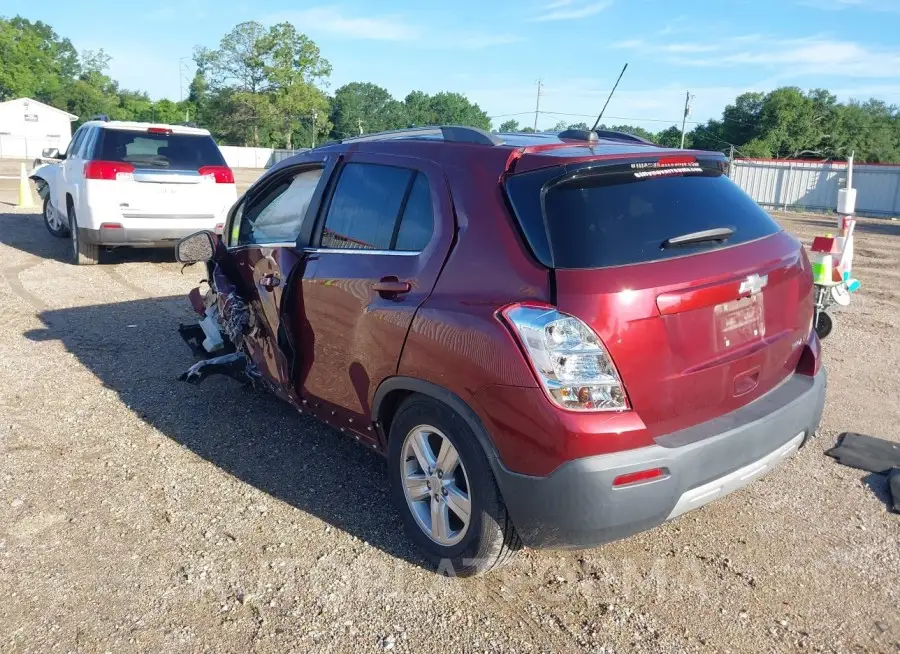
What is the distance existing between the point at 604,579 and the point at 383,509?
1.22 m

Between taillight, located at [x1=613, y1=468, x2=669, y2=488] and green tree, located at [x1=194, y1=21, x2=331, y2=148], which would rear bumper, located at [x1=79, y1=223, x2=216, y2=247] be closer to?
taillight, located at [x1=613, y1=468, x2=669, y2=488]

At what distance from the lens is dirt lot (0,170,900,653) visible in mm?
2953

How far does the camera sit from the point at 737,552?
3.51 m

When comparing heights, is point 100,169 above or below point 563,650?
above

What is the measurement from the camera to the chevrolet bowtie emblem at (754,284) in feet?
10.1

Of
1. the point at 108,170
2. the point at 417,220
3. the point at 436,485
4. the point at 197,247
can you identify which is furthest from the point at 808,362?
the point at 108,170

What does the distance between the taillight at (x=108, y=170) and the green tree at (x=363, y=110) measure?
267 ft

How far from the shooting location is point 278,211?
466 centimetres

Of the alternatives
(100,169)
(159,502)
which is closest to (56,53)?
(100,169)

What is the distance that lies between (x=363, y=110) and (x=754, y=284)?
10084 centimetres

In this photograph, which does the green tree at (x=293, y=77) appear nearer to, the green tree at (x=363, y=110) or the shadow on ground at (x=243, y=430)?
the green tree at (x=363, y=110)

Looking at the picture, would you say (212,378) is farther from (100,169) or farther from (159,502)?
(100,169)

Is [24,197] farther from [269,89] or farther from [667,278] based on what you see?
[269,89]

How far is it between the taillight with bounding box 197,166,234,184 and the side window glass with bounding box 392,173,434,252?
7.61 m
